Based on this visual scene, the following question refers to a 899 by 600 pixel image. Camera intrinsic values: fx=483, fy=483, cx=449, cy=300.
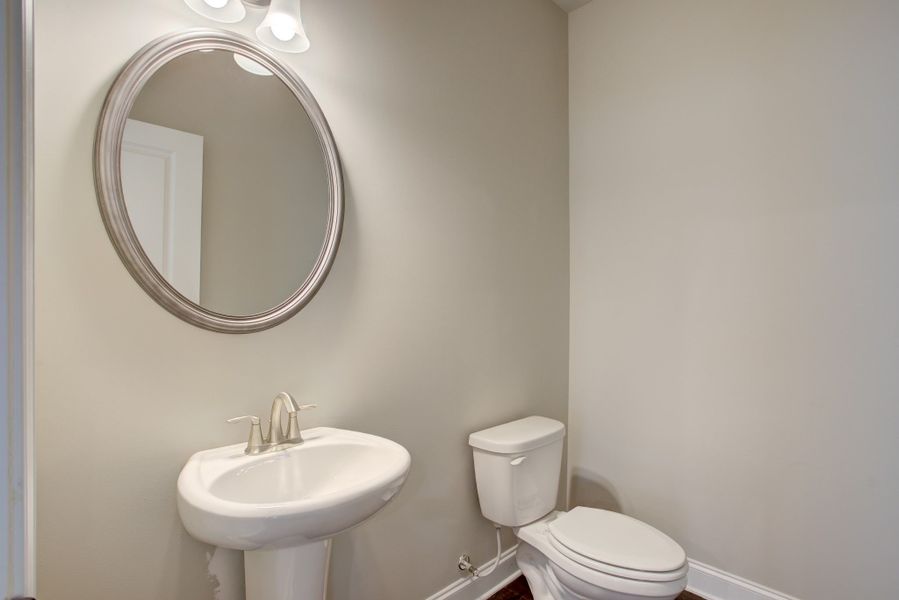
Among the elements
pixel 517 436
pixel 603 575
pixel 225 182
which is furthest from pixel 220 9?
pixel 603 575

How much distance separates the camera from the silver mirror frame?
106cm

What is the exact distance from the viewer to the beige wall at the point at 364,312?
1.02 m

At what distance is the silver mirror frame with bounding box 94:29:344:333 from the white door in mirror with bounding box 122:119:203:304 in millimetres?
19

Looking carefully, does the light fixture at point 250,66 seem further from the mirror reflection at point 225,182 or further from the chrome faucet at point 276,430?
the chrome faucet at point 276,430

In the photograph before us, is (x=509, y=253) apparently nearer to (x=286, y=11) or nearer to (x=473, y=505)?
(x=473, y=505)

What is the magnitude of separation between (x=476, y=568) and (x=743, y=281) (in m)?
1.54

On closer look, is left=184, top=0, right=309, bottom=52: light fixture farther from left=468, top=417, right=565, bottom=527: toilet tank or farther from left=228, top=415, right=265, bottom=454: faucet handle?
left=468, top=417, right=565, bottom=527: toilet tank

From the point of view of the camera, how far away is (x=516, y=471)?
177 cm

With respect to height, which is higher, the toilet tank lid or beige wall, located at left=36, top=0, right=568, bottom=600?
beige wall, located at left=36, top=0, right=568, bottom=600

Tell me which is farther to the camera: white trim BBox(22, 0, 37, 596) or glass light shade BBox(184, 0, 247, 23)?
glass light shade BBox(184, 0, 247, 23)

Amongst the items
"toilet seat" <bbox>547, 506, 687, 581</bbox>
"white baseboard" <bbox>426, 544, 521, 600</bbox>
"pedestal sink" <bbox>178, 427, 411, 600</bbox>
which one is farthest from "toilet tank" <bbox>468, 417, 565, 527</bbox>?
"pedestal sink" <bbox>178, 427, 411, 600</bbox>

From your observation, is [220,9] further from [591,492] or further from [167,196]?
[591,492]

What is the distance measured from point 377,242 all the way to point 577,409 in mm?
1371

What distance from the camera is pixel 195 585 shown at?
3.89 feet
